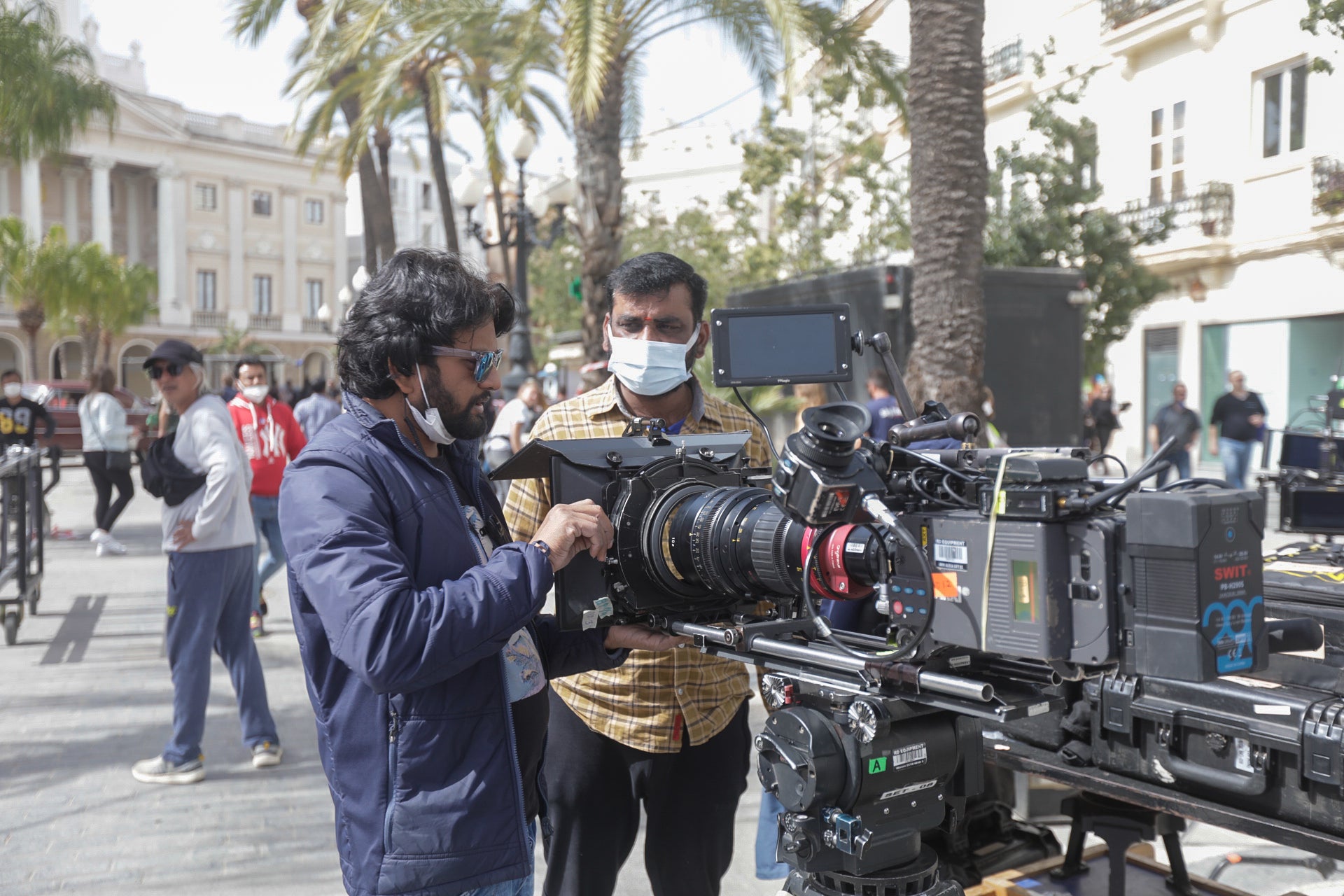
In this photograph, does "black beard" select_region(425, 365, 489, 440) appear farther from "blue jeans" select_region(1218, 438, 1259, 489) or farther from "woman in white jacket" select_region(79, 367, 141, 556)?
"blue jeans" select_region(1218, 438, 1259, 489)

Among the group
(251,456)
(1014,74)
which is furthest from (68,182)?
(251,456)

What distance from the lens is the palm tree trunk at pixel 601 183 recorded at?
36.2 ft

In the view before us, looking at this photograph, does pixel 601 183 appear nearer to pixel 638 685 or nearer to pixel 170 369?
pixel 170 369

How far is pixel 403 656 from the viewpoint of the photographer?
6.31 feet

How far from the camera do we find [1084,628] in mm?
1647

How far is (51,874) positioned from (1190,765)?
12.8 ft

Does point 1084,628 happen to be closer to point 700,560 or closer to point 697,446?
point 700,560

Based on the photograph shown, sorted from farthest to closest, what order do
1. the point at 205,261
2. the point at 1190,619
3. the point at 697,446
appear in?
1. the point at 205,261
2. the point at 697,446
3. the point at 1190,619

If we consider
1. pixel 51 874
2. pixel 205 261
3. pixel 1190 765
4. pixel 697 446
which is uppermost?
pixel 205 261

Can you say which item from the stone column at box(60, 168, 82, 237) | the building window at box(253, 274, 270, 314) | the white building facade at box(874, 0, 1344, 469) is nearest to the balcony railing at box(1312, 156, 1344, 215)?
the white building facade at box(874, 0, 1344, 469)

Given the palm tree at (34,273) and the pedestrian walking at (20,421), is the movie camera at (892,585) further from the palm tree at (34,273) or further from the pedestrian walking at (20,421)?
the palm tree at (34,273)

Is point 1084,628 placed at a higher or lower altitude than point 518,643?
higher

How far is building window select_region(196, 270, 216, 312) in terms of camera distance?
2168 inches

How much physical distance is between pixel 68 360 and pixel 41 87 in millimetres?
46139
